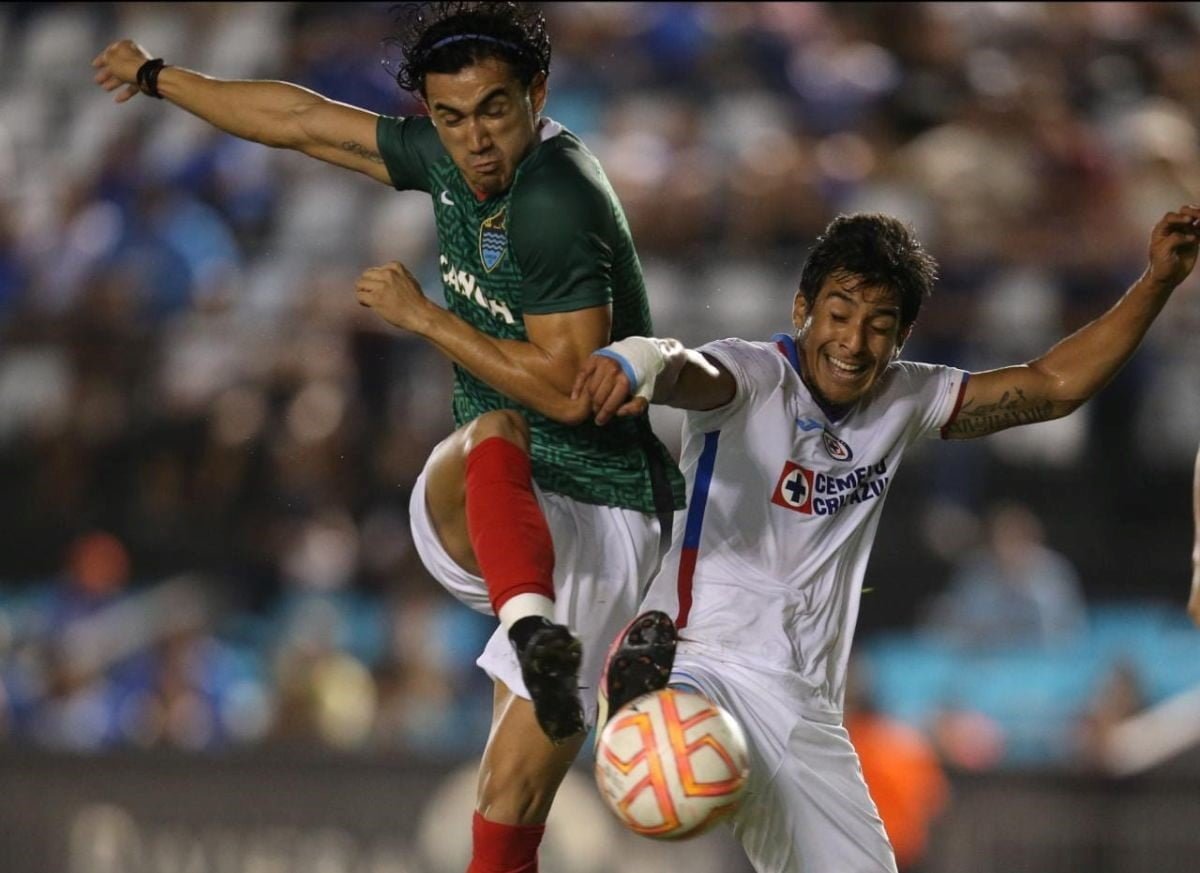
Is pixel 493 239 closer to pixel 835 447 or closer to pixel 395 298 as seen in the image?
pixel 395 298

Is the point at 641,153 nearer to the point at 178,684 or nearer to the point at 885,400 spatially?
the point at 178,684

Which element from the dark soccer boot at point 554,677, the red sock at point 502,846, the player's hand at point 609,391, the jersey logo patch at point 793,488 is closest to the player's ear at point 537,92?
the player's hand at point 609,391

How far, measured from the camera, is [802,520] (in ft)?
14.5

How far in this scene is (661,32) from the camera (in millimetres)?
10805

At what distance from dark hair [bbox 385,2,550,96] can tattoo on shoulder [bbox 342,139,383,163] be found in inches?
15.9

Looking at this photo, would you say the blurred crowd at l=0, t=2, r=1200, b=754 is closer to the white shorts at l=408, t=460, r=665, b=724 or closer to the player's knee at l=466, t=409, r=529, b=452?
the white shorts at l=408, t=460, r=665, b=724

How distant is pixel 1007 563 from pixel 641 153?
321 centimetres

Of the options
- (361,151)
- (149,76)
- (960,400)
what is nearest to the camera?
(960,400)

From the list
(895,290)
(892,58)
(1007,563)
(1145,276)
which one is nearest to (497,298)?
(895,290)

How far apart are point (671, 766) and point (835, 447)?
101 cm

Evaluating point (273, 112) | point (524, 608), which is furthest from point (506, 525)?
point (273, 112)

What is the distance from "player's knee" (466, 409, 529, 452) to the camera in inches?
163

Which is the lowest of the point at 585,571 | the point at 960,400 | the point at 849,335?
the point at 585,571

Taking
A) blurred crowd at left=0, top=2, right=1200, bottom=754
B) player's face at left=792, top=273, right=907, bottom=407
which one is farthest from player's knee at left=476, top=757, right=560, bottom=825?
blurred crowd at left=0, top=2, right=1200, bottom=754
